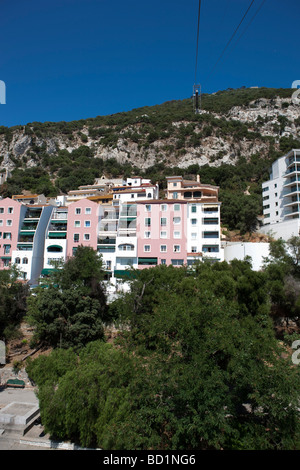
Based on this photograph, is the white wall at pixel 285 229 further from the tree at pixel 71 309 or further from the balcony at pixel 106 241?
the tree at pixel 71 309

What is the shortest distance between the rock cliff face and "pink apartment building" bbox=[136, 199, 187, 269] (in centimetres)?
6092

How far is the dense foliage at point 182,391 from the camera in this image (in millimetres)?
12547

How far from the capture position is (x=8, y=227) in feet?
151

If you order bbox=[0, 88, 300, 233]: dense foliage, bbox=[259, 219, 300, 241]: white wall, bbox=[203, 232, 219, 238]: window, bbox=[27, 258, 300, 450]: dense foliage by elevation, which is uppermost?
bbox=[0, 88, 300, 233]: dense foliage

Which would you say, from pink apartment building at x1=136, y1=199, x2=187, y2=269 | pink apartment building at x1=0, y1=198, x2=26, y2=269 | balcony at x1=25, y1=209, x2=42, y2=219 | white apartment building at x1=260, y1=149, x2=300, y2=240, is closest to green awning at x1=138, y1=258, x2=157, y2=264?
pink apartment building at x1=136, y1=199, x2=187, y2=269

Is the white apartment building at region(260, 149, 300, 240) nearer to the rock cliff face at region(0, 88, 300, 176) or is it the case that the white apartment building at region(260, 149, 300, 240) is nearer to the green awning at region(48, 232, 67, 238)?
the green awning at region(48, 232, 67, 238)

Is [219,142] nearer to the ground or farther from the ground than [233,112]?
nearer to the ground

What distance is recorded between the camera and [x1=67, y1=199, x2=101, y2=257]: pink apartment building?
144 ft

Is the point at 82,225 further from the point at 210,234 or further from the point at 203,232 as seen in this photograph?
the point at 210,234

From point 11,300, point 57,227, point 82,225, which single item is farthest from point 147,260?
point 11,300

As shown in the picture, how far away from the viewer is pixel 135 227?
43656 mm
